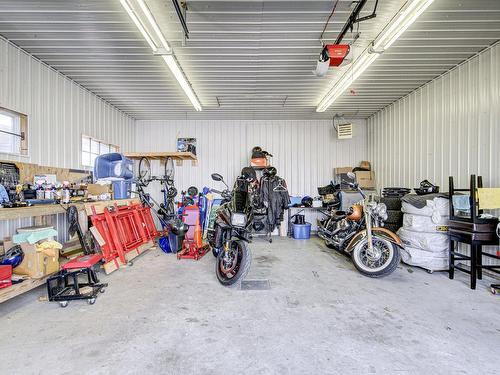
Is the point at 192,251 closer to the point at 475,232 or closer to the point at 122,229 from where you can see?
the point at 122,229

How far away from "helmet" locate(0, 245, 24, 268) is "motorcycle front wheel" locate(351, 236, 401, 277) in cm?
439

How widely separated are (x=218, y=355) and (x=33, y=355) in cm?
144

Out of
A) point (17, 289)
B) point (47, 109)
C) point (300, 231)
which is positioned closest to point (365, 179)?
point (300, 231)

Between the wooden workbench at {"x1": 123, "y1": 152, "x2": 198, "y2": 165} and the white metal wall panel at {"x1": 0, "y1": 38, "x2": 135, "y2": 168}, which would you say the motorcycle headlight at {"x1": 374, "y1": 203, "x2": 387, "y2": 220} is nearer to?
the wooden workbench at {"x1": 123, "y1": 152, "x2": 198, "y2": 165}

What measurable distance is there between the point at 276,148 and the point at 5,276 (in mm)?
6067

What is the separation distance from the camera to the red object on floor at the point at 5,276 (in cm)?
250

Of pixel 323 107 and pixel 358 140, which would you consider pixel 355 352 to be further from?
pixel 358 140

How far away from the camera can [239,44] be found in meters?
3.50

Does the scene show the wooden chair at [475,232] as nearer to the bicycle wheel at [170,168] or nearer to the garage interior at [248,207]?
the garage interior at [248,207]

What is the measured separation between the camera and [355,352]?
1.87 meters

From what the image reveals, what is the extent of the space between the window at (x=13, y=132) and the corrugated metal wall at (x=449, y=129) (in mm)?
6914

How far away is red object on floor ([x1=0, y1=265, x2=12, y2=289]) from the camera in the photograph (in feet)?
8.21

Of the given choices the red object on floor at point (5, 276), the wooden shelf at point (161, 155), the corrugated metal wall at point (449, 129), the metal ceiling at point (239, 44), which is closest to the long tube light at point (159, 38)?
the metal ceiling at point (239, 44)

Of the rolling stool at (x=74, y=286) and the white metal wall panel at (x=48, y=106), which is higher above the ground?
the white metal wall panel at (x=48, y=106)
